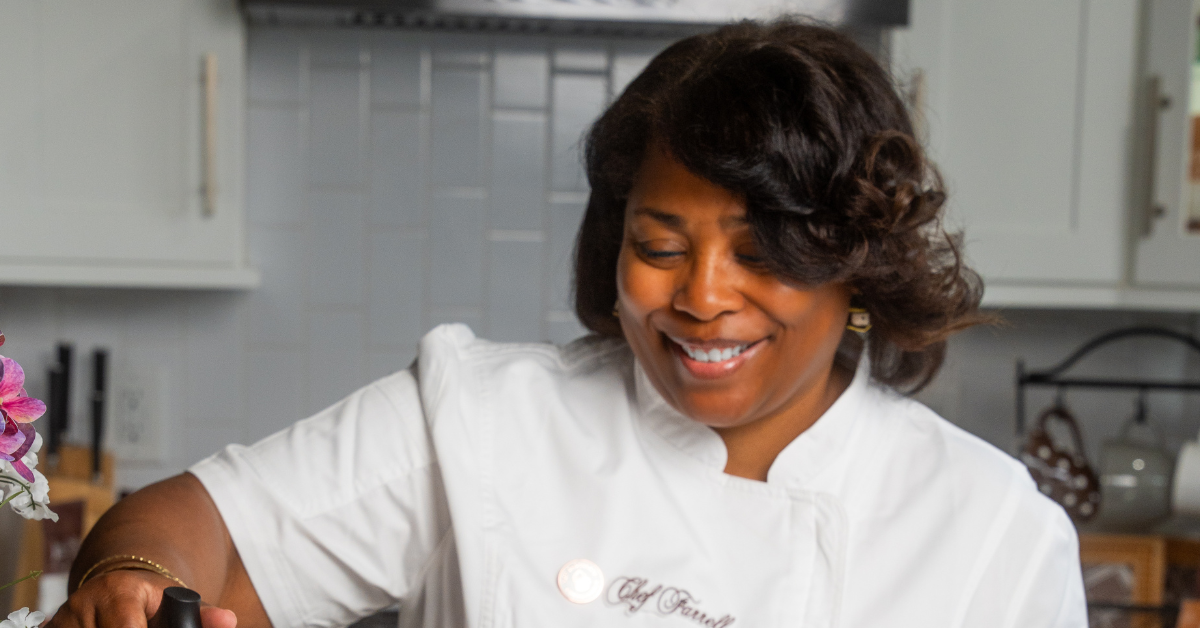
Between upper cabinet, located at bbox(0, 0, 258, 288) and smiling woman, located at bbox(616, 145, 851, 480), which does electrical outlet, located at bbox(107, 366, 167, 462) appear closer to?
upper cabinet, located at bbox(0, 0, 258, 288)

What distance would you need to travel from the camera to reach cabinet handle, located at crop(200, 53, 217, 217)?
1.51 meters

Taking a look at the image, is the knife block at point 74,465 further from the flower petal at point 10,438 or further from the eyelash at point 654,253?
the flower petal at point 10,438

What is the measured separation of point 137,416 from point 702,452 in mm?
1272

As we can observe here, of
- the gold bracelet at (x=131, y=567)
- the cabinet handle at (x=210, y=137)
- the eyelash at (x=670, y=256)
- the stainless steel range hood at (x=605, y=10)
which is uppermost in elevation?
the stainless steel range hood at (x=605, y=10)

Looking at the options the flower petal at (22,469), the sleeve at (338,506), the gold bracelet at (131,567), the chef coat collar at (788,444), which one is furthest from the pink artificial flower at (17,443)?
the chef coat collar at (788,444)

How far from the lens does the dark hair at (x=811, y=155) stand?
80cm

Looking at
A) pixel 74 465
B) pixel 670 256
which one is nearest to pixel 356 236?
pixel 74 465

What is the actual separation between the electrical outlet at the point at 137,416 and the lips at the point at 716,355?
130cm

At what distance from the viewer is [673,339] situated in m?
0.85

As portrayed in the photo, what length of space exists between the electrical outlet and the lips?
130 centimetres

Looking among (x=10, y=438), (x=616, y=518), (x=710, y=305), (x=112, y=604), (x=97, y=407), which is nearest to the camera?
(x=10, y=438)

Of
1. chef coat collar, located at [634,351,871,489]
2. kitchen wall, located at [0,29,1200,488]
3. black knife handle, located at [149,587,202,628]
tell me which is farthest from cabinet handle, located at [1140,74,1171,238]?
black knife handle, located at [149,587,202,628]

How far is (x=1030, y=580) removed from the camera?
35.2 inches

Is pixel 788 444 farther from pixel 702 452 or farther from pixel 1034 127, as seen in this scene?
pixel 1034 127
